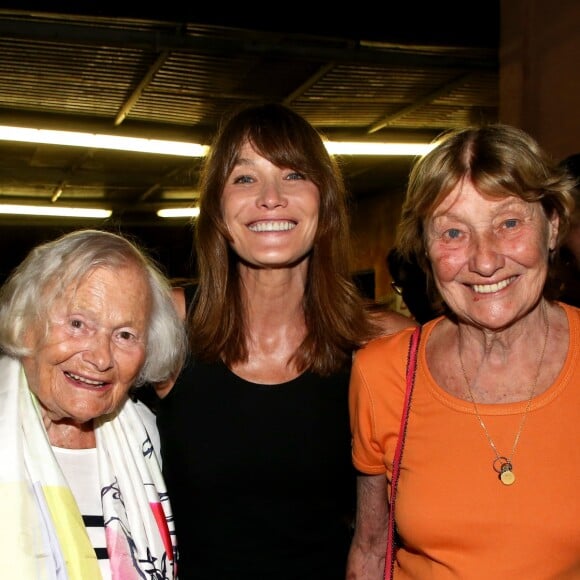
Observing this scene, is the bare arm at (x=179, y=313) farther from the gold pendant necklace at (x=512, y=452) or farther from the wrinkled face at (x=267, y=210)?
the gold pendant necklace at (x=512, y=452)

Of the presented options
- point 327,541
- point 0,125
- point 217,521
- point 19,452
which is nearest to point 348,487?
point 327,541

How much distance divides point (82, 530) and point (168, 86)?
5275mm

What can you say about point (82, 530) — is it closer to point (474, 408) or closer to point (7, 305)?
point (7, 305)

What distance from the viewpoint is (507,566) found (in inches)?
70.7

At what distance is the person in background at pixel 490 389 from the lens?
1.81m

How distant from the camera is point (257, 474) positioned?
239 cm

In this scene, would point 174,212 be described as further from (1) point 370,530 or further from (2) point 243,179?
(1) point 370,530

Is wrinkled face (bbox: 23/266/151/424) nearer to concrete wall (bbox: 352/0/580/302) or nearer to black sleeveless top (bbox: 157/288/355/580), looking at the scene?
black sleeveless top (bbox: 157/288/355/580)

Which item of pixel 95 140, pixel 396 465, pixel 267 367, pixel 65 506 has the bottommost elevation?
pixel 65 506

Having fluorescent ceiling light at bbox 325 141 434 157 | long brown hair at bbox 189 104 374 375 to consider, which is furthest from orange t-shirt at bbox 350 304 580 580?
fluorescent ceiling light at bbox 325 141 434 157

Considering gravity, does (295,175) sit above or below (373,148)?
below

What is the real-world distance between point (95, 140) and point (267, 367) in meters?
5.74

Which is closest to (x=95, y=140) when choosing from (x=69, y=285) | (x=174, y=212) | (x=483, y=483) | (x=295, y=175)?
(x=295, y=175)

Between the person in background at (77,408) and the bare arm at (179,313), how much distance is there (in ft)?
0.58
